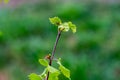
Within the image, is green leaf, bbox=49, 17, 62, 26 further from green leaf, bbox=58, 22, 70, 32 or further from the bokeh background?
the bokeh background

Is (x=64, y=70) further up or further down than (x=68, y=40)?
further up

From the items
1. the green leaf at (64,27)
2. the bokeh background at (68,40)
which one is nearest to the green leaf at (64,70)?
the green leaf at (64,27)

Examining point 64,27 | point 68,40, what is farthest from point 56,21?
point 68,40

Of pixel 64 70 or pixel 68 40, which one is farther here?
pixel 68 40

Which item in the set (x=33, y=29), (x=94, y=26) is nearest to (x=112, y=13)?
(x=94, y=26)

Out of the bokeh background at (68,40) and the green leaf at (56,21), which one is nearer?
the green leaf at (56,21)

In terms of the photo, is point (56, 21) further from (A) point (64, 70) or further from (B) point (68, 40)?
(B) point (68, 40)

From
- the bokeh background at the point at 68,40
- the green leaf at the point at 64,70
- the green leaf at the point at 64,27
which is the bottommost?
the bokeh background at the point at 68,40

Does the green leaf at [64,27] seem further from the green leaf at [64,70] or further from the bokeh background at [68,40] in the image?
the bokeh background at [68,40]
